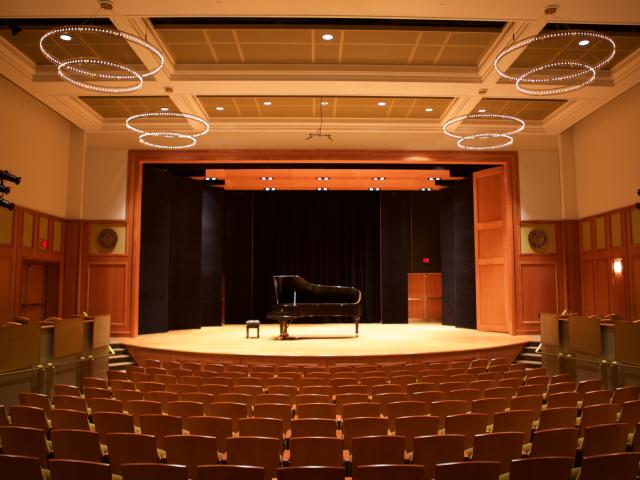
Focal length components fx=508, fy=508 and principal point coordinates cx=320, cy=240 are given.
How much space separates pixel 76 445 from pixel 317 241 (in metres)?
15.4

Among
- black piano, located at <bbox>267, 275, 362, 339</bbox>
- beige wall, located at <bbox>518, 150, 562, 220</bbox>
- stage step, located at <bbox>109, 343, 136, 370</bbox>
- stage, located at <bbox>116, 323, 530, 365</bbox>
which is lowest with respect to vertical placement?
stage step, located at <bbox>109, 343, 136, 370</bbox>

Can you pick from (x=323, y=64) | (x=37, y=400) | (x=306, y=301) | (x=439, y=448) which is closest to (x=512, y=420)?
(x=439, y=448)

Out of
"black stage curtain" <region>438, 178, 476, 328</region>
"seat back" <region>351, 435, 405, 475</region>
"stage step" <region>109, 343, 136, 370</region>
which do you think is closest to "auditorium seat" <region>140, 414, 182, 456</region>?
"seat back" <region>351, 435, 405, 475</region>

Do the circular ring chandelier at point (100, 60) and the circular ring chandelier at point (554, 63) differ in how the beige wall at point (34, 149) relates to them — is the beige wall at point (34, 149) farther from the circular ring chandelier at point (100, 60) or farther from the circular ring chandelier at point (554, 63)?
the circular ring chandelier at point (554, 63)

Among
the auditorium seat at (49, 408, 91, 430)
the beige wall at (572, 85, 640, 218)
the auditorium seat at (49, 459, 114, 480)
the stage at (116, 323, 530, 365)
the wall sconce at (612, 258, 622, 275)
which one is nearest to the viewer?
the auditorium seat at (49, 459, 114, 480)

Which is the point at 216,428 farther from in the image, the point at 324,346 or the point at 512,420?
the point at 324,346

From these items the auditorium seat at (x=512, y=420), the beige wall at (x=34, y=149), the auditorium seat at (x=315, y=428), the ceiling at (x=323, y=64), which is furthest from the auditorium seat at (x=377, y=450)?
the beige wall at (x=34, y=149)

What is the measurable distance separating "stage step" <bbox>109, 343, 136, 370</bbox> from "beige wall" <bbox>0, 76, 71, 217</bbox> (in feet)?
11.9

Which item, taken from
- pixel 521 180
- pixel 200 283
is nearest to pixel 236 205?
pixel 200 283

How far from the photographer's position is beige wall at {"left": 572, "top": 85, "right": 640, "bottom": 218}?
1069 cm

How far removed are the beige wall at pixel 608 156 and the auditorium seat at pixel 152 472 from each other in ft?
36.6

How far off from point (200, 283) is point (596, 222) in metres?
11.0

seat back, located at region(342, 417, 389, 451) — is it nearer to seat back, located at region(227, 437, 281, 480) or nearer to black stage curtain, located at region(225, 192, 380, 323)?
seat back, located at region(227, 437, 281, 480)

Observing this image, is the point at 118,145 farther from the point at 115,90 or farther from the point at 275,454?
the point at 275,454
